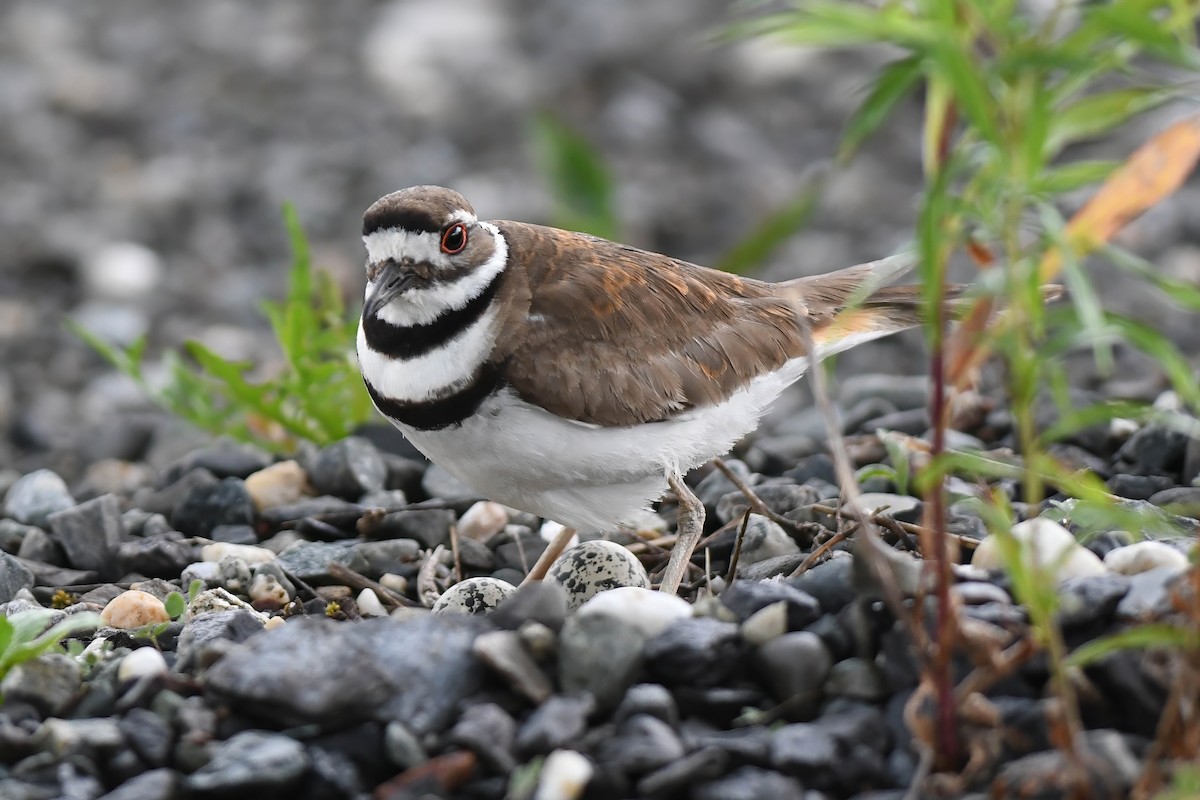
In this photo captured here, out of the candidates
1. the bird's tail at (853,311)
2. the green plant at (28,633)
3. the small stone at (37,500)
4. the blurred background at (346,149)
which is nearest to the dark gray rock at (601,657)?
the green plant at (28,633)

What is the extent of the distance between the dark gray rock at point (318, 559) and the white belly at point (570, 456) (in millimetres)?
496

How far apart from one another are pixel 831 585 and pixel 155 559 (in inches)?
93.3

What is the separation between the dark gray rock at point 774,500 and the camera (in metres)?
5.19

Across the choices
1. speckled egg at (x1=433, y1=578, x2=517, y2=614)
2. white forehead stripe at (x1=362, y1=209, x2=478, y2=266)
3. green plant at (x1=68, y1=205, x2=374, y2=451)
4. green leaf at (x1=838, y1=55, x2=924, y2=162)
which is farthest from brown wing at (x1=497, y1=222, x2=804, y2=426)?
green leaf at (x1=838, y1=55, x2=924, y2=162)

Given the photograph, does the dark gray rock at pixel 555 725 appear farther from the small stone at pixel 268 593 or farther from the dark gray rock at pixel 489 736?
the small stone at pixel 268 593

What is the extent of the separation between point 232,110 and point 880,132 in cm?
508

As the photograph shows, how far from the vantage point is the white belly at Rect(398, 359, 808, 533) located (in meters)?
4.54

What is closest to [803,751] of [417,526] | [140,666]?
[140,666]

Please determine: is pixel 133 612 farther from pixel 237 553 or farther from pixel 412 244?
pixel 412 244

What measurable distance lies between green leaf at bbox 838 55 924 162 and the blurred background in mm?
5670

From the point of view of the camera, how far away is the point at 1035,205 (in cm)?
293

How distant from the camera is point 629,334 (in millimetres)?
4910

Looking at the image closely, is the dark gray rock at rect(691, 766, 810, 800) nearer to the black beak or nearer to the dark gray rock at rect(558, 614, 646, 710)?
the dark gray rock at rect(558, 614, 646, 710)

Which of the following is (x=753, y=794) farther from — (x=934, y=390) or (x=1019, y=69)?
(x=1019, y=69)
